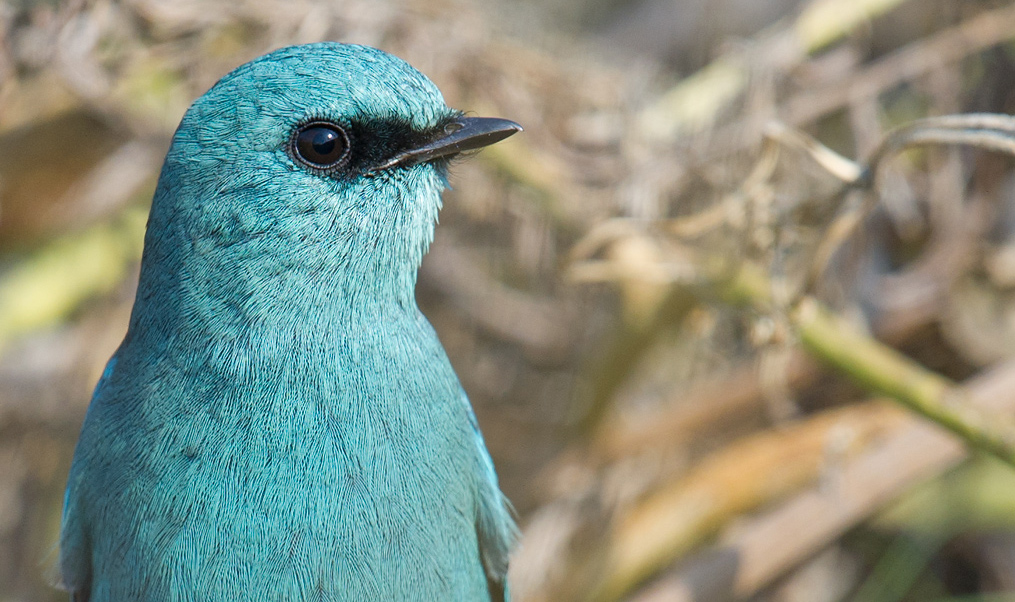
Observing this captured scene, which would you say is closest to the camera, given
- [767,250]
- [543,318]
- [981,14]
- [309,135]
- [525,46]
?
[309,135]

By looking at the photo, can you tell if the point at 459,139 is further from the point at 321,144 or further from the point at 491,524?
the point at 491,524

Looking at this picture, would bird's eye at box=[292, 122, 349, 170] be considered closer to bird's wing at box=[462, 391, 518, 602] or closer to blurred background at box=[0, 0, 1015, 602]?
bird's wing at box=[462, 391, 518, 602]

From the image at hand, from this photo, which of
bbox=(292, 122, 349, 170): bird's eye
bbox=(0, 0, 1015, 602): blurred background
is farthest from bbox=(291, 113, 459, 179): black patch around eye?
bbox=(0, 0, 1015, 602): blurred background

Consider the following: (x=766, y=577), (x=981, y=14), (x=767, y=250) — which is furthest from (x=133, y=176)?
(x=981, y=14)

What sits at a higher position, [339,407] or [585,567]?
[339,407]

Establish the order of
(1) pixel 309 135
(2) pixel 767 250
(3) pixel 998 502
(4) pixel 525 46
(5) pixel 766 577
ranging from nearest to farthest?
1. (1) pixel 309 135
2. (2) pixel 767 250
3. (5) pixel 766 577
4. (3) pixel 998 502
5. (4) pixel 525 46

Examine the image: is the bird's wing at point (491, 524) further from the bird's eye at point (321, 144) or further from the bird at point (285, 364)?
the bird's eye at point (321, 144)

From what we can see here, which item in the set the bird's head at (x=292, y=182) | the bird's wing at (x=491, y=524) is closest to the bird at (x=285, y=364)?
the bird's head at (x=292, y=182)

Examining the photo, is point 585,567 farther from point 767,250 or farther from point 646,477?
point 767,250
